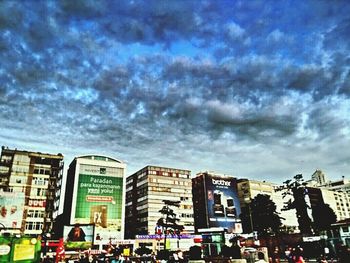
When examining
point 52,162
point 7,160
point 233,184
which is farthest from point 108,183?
point 233,184

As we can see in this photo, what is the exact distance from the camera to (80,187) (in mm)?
74375

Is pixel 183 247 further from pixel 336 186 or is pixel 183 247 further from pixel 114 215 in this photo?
pixel 336 186

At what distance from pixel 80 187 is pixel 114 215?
10.4m

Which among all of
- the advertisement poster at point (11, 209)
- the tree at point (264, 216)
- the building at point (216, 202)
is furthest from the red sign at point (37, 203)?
the tree at point (264, 216)

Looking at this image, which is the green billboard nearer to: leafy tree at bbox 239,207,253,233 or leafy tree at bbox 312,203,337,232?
leafy tree at bbox 239,207,253,233

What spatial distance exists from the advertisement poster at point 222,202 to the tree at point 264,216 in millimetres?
17823

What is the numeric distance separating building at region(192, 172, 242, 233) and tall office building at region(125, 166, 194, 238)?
5.99 m

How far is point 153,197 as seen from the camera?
268 ft

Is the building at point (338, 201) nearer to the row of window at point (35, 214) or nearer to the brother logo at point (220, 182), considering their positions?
the brother logo at point (220, 182)

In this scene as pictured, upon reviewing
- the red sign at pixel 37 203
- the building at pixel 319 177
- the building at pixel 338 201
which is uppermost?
the building at pixel 319 177

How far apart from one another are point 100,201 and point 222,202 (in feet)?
124

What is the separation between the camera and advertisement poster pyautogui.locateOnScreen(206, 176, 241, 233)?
91250mm

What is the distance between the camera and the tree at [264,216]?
67.6 meters

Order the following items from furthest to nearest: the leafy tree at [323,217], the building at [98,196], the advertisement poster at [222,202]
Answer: the advertisement poster at [222,202] → the building at [98,196] → the leafy tree at [323,217]
